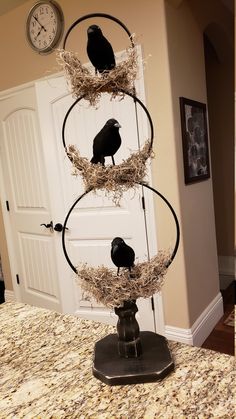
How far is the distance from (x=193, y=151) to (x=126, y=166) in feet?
5.85

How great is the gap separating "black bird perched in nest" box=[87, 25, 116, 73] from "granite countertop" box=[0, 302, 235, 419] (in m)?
0.73

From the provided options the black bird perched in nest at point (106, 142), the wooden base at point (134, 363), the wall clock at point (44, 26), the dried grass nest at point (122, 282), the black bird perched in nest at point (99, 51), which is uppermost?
the wall clock at point (44, 26)

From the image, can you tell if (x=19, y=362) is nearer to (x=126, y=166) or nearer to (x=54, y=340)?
(x=54, y=340)

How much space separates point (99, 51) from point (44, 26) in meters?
2.21

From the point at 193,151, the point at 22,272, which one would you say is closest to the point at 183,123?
the point at 193,151

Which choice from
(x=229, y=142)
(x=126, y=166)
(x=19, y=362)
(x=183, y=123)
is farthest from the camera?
(x=229, y=142)

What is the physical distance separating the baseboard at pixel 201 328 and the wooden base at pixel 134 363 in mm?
1632

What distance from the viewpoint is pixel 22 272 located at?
3330mm

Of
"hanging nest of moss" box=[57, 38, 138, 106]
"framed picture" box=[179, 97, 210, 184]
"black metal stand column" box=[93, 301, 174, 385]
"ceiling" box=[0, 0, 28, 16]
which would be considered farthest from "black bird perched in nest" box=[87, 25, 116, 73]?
"ceiling" box=[0, 0, 28, 16]

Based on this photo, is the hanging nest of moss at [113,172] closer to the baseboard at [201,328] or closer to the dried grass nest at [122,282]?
the dried grass nest at [122,282]

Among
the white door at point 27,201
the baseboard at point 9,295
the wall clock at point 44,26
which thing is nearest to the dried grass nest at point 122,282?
the white door at point 27,201

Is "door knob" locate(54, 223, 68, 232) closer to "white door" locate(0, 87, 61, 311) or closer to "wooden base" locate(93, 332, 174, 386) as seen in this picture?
"white door" locate(0, 87, 61, 311)

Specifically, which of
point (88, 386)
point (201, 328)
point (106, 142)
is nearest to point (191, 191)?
point (201, 328)

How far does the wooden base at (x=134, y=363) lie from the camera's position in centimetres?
74
